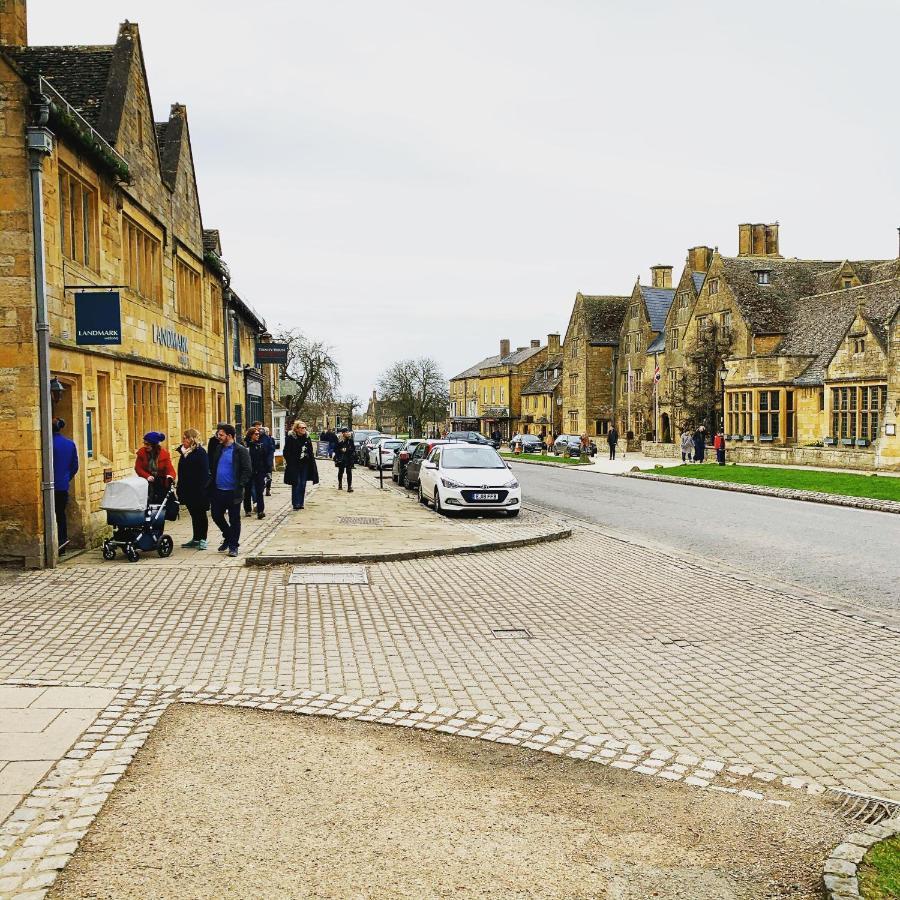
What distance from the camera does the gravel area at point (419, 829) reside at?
390cm

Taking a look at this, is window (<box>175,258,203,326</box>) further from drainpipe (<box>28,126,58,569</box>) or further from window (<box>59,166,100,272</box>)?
drainpipe (<box>28,126,58,569</box>)

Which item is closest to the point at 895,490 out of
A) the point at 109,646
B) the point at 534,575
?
the point at 534,575

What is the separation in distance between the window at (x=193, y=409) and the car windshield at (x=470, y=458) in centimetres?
607

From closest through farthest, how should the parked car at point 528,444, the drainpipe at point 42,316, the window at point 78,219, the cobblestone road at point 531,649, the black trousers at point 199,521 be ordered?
the cobblestone road at point 531,649
the drainpipe at point 42,316
the window at point 78,219
the black trousers at point 199,521
the parked car at point 528,444

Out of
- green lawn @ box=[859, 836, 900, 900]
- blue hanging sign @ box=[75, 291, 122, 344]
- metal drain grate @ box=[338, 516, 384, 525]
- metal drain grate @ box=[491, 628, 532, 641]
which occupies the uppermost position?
blue hanging sign @ box=[75, 291, 122, 344]

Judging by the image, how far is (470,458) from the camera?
71.2 feet

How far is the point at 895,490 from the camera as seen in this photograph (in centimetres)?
2398

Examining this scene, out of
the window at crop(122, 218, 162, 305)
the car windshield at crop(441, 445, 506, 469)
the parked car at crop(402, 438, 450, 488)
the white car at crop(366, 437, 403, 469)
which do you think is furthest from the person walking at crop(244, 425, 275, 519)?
the white car at crop(366, 437, 403, 469)

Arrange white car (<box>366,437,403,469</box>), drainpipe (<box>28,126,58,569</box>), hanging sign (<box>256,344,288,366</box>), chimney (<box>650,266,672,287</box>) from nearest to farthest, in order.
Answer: drainpipe (<box>28,126,58,569</box>), hanging sign (<box>256,344,288,366</box>), white car (<box>366,437,403,469</box>), chimney (<box>650,266,672,287</box>)

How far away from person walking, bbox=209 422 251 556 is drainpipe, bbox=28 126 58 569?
2.29m

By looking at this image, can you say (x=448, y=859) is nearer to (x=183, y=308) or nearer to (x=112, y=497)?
(x=112, y=497)

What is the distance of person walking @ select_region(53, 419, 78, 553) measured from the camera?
12.0 metres

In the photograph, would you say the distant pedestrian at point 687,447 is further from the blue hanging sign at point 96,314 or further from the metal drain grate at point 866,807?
the metal drain grate at point 866,807

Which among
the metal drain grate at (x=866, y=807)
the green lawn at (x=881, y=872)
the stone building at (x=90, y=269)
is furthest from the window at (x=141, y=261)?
the green lawn at (x=881, y=872)
